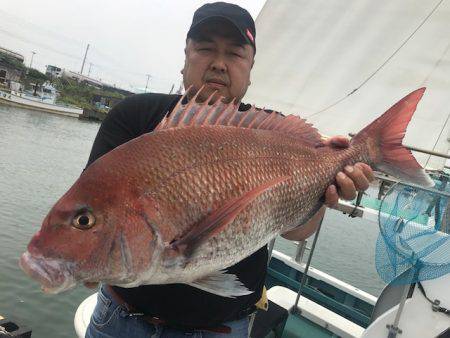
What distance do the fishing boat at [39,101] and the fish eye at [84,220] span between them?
52.5 m

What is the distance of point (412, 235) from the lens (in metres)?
3.47

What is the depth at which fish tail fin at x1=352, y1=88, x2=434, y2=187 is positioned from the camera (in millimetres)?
2098

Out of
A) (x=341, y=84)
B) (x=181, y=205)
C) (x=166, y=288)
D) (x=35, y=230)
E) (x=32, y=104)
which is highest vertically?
(x=341, y=84)

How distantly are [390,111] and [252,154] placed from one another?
0.90 meters

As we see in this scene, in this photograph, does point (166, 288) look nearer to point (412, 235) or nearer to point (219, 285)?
point (219, 285)

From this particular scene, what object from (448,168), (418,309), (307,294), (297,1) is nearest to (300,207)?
(418,309)

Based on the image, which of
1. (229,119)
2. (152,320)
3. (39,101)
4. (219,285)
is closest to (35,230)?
(152,320)

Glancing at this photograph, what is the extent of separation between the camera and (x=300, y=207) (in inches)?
73.2

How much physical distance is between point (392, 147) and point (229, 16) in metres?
1.17

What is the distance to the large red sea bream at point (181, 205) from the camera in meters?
1.30

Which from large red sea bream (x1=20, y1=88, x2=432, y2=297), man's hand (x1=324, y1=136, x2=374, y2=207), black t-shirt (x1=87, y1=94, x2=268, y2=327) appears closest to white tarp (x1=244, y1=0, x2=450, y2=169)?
man's hand (x1=324, y1=136, x2=374, y2=207)

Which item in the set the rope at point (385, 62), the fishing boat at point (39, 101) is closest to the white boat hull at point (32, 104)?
the fishing boat at point (39, 101)

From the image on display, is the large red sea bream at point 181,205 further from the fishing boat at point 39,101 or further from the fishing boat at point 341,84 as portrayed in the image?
the fishing boat at point 39,101

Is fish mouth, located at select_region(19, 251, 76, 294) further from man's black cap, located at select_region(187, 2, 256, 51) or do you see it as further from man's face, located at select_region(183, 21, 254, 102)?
man's black cap, located at select_region(187, 2, 256, 51)
